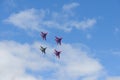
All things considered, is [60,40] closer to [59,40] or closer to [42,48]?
[59,40]

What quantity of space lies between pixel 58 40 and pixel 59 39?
22.1 inches

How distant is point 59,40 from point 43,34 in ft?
19.0

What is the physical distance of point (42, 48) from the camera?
10400 centimetres

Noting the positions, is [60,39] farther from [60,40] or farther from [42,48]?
[42,48]

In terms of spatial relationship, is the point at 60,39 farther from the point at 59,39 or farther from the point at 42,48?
the point at 42,48

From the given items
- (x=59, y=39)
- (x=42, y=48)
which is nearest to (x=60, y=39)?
(x=59, y=39)

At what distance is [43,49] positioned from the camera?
340ft

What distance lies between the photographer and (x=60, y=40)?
4053 inches

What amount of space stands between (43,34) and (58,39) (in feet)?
18.0

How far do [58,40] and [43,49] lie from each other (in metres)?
5.82

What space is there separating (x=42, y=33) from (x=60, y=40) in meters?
6.38

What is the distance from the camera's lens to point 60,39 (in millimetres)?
103250

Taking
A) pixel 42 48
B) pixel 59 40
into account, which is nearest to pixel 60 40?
pixel 59 40

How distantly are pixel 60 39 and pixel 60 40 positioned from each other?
0.45 meters
